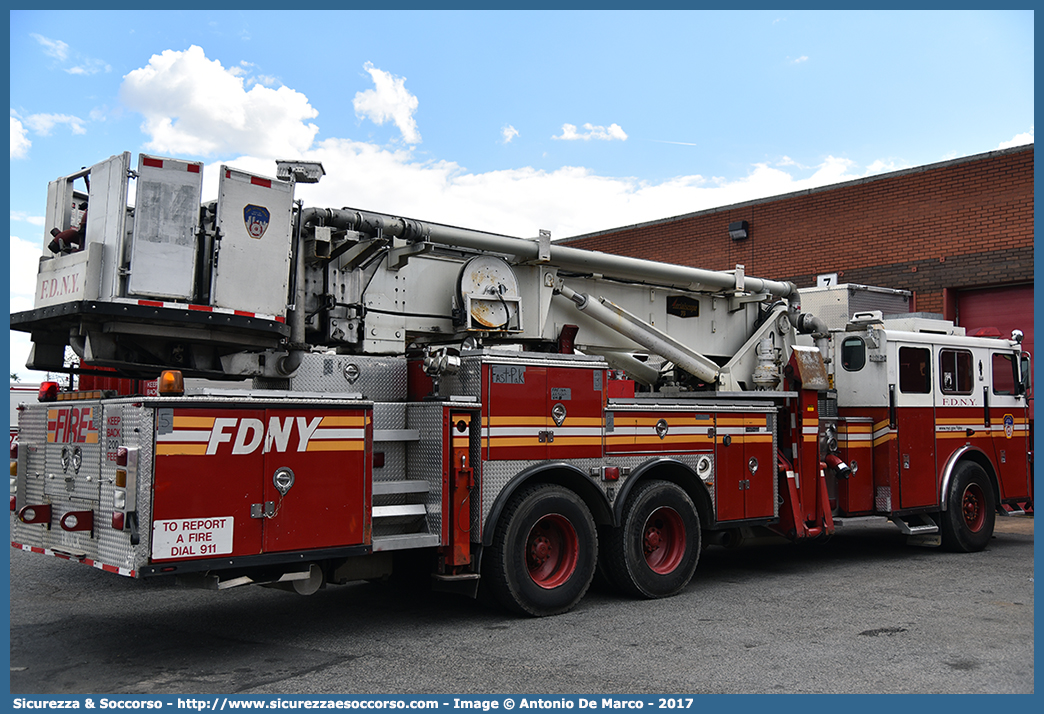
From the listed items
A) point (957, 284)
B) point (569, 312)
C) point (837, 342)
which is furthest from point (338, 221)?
point (957, 284)

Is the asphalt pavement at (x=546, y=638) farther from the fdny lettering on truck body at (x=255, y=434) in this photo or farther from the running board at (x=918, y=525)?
the fdny lettering on truck body at (x=255, y=434)

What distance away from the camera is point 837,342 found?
1147 cm

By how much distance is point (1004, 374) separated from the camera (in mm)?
12352

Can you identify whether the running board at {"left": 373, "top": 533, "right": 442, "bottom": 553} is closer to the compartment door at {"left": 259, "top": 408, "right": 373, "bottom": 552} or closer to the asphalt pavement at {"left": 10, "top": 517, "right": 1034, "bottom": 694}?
the compartment door at {"left": 259, "top": 408, "right": 373, "bottom": 552}

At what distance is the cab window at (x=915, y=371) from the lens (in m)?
11.2

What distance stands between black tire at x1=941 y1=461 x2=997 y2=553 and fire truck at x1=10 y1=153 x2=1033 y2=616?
2.43 feet

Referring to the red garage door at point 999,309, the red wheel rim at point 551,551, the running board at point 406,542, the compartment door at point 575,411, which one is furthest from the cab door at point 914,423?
the running board at point 406,542

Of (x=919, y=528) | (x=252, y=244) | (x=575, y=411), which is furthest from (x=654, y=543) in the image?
(x=252, y=244)

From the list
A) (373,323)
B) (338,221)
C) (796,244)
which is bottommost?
(373,323)

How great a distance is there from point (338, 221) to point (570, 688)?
400 centimetres

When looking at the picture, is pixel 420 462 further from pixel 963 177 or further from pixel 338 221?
pixel 963 177

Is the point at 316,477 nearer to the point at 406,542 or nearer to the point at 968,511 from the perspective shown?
the point at 406,542

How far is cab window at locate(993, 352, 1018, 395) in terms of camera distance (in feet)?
40.1

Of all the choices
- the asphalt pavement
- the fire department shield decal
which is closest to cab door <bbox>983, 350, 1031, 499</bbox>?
the asphalt pavement
